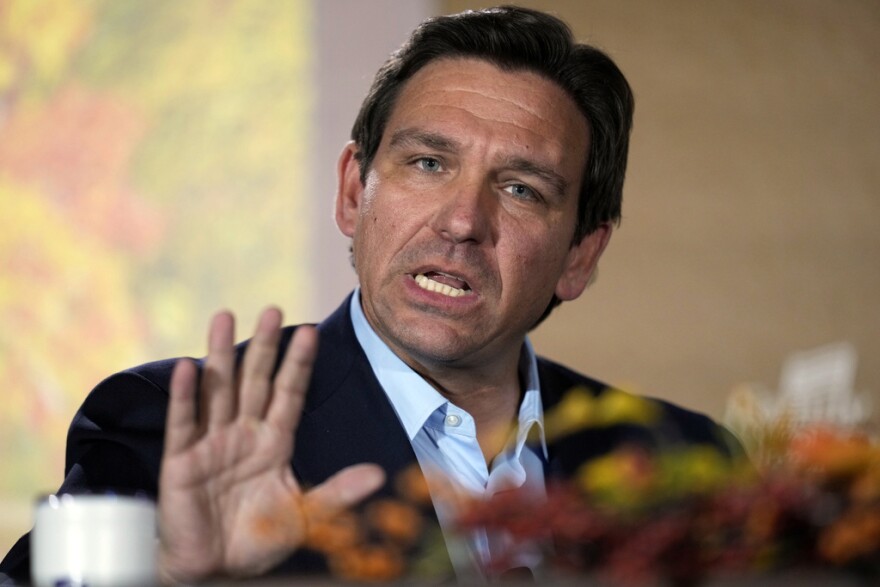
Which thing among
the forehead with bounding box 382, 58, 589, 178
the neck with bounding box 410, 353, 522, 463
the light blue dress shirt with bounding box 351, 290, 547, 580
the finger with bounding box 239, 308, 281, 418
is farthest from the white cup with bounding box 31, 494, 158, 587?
the forehead with bounding box 382, 58, 589, 178

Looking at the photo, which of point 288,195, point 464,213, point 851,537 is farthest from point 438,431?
point 288,195

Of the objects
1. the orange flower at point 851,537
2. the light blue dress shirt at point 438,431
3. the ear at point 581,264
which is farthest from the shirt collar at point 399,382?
the orange flower at point 851,537

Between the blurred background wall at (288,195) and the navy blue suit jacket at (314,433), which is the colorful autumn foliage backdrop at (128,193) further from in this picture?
the navy blue suit jacket at (314,433)

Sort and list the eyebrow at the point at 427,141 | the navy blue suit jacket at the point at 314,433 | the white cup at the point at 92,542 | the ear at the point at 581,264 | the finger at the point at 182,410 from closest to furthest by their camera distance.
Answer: the white cup at the point at 92,542 → the finger at the point at 182,410 → the navy blue suit jacket at the point at 314,433 → the eyebrow at the point at 427,141 → the ear at the point at 581,264

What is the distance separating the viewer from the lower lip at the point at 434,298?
6.25ft

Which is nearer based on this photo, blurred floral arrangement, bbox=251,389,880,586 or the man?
blurred floral arrangement, bbox=251,389,880,586

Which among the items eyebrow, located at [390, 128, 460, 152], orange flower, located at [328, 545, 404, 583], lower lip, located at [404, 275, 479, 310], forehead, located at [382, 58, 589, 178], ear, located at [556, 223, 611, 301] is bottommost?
orange flower, located at [328, 545, 404, 583]

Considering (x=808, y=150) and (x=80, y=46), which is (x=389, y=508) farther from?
(x=808, y=150)

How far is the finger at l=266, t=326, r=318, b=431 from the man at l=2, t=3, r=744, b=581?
266 millimetres

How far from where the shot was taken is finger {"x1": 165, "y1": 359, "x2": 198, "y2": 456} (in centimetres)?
117

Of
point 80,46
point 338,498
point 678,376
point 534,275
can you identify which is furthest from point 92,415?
point 678,376

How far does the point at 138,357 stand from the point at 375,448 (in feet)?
5.26

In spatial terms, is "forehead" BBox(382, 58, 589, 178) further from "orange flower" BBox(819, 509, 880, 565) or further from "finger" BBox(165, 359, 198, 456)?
"orange flower" BBox(819, 509, 880, 565)

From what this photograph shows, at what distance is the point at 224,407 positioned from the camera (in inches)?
48.6
